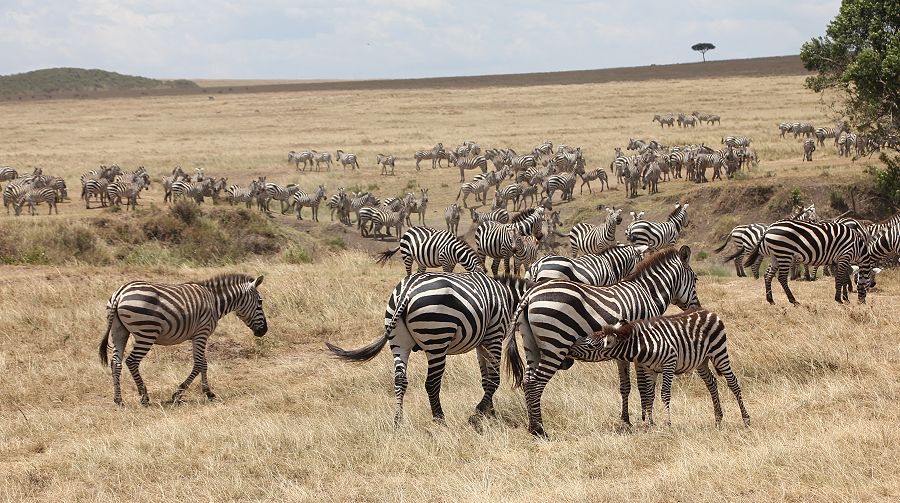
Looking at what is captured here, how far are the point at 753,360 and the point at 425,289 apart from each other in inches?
178

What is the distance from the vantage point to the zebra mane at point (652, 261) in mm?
10102

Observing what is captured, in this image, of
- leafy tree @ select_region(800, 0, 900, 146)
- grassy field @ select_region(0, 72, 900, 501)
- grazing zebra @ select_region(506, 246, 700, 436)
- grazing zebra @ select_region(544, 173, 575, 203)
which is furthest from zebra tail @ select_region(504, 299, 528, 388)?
grazing zebra @ select_region(544, 173, 575, 203)

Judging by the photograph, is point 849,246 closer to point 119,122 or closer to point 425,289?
point 425,289

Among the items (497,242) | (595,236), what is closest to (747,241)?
(595,236)

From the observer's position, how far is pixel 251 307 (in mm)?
12148

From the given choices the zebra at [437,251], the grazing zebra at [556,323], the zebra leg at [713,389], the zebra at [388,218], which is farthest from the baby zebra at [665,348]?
the zebra at [388,218]

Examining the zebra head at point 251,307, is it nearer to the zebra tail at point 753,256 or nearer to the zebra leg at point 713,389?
the zebra leg at point 713,389

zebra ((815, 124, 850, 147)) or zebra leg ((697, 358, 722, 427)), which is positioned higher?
zebra ((815, 124, 850, 147))

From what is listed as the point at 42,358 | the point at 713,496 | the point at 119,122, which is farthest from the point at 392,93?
the point at 713,496

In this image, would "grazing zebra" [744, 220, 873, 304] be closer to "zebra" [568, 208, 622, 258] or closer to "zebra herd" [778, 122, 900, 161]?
"zebra" [568, 208, 622, 258]

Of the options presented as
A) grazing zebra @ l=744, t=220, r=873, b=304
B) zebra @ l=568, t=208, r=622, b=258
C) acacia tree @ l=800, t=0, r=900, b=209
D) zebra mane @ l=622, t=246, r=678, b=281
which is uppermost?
acacia tree @ l=800, t=0, r=900, b=209

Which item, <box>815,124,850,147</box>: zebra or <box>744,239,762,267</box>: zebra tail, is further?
<box>815,124,850,147</box>: zebra

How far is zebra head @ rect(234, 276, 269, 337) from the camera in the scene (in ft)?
39.5

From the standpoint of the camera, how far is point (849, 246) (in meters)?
14.6
